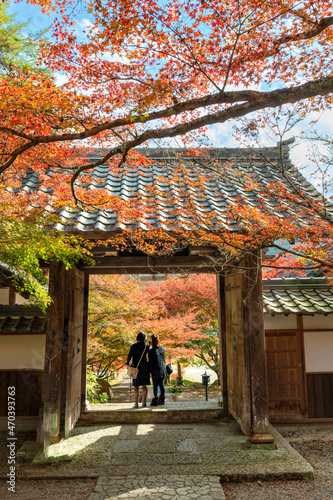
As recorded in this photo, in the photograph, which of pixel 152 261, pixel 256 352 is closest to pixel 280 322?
pixel 256 352

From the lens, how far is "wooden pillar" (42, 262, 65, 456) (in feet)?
19.3

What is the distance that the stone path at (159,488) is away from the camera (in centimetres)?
442

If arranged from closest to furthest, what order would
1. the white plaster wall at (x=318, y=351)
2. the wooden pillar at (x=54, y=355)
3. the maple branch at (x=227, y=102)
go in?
the maple branch at (x=227, y=102) < the wooden pillar at (x=54, y=355) < the white plaster wall at (x=318, y=351)

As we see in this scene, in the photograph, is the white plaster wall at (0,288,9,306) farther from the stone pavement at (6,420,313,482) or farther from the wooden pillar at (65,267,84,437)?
the stone pavement at (6,420,313,482)

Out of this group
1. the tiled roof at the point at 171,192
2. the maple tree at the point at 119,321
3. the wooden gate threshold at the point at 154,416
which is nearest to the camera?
the tiled roof at the point at 171,192

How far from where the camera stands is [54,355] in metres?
6.13

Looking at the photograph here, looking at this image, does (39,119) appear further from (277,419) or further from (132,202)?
(277,419)

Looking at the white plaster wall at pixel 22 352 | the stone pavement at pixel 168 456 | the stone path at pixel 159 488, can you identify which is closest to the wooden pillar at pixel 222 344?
the stone pavement at pixel 168 456

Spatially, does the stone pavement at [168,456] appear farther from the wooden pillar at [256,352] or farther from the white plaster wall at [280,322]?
the white plaster wall at [280,322]

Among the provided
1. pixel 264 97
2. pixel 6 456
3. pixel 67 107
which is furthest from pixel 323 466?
pixel 67 107

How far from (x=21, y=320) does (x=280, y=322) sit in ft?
16.6

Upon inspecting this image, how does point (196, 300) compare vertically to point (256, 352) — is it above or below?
above

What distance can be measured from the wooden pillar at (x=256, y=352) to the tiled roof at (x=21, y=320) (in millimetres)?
3771

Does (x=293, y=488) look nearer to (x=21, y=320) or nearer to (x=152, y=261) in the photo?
(x=152, y=261)
